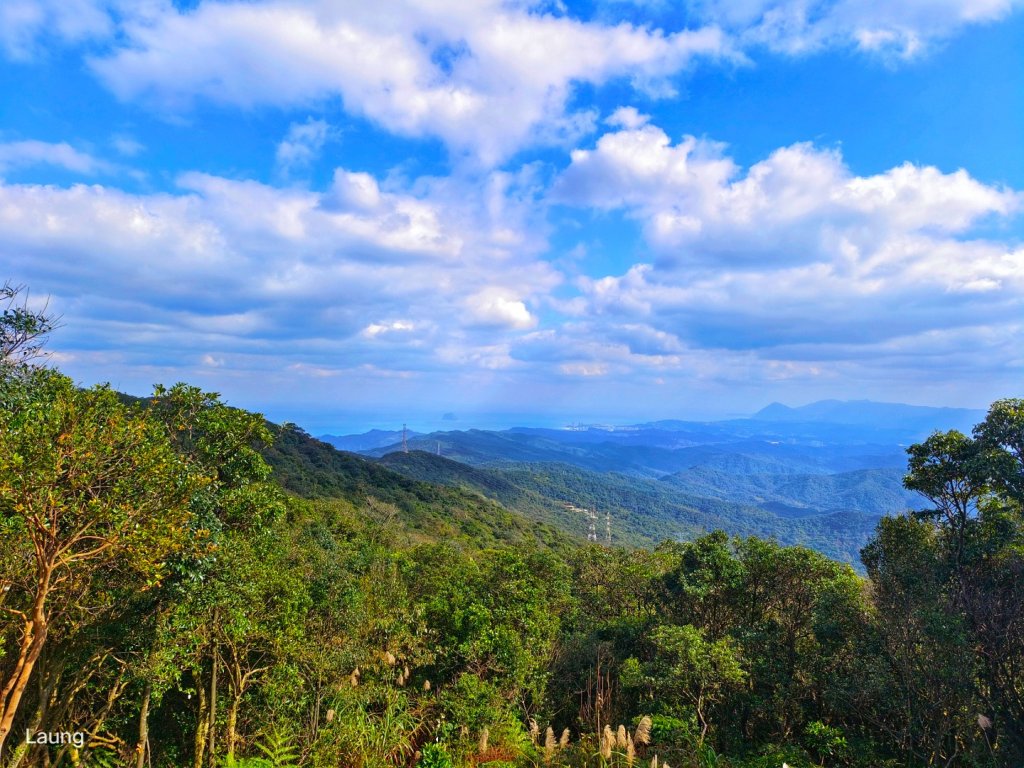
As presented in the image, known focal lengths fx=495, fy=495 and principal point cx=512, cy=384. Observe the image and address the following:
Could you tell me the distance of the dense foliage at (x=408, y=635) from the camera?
→ 20.1 feet

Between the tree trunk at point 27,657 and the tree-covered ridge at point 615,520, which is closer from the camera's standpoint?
the tree trunk at point 27,657

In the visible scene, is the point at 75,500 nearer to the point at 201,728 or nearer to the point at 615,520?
the point at 201,728

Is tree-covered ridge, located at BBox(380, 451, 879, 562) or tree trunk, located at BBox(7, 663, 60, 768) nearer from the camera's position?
tree trunk, located at BBox(7, 663, 60, 768)

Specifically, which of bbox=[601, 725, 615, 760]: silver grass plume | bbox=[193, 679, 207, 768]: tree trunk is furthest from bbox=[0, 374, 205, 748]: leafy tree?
bbox=[601, 725, 615, 760]: silver grass plume

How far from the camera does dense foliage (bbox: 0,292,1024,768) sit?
6113 mm

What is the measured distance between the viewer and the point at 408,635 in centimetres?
1227

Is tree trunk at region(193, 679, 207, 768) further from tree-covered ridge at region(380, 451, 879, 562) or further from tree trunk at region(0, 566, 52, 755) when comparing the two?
tree-covered ridge at region(380, 451, 879, 562)

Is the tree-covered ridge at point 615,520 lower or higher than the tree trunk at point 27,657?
lower

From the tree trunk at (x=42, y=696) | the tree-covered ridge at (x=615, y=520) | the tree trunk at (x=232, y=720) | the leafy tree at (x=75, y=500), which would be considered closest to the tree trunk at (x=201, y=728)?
the tree trunk at (x=232, y=720)

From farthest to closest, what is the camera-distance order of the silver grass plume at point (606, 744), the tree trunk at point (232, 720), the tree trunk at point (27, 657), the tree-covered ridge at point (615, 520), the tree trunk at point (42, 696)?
1. the tree-covered ridge at point (615, 520)
2. the tree trunk at point (232, 720)
3. the silver grass plume at point (606, 744)
4. the tree trunk at point (42, 696)
5. the tree trunk at point (27, 657)

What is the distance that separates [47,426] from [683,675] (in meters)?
13.2

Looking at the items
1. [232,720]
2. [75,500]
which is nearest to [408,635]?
[232,720]

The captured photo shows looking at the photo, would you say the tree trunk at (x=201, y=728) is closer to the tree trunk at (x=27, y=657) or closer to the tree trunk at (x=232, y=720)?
the tree trunk at (x=232, y=720)

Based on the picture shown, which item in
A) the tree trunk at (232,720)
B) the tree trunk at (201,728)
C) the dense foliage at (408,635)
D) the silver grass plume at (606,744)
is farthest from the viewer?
the tree trunk at (232,720)
